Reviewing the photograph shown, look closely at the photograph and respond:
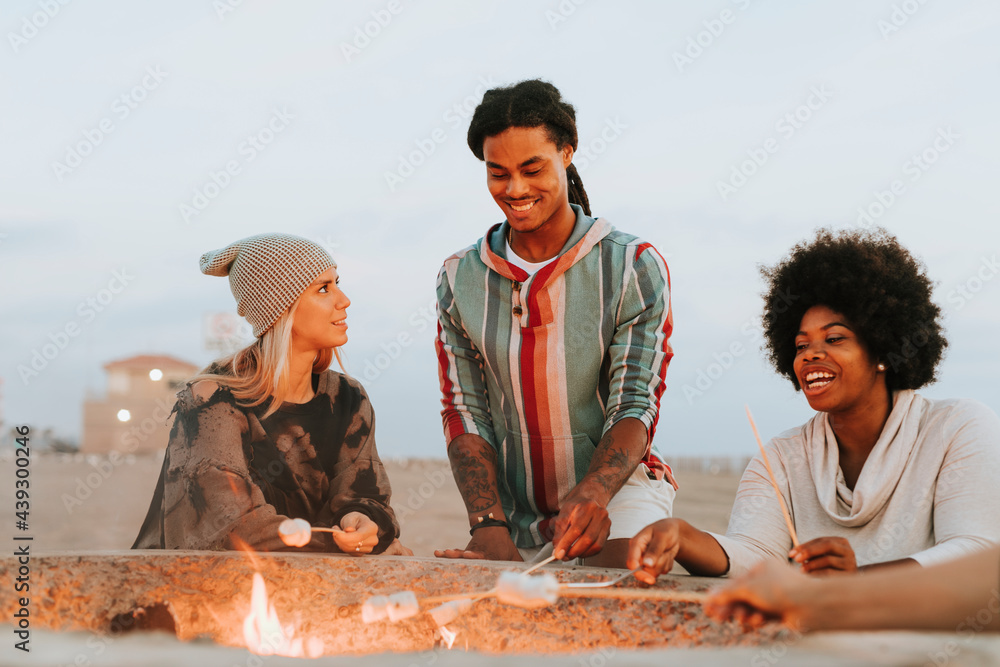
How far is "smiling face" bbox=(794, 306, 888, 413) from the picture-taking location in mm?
2576

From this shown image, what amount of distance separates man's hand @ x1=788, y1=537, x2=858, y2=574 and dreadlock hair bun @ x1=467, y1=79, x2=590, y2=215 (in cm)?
175

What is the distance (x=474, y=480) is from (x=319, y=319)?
869 millimetres

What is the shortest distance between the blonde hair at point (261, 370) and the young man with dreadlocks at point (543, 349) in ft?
2.14

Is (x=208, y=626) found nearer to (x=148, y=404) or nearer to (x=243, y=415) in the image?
(x=243, y=415)

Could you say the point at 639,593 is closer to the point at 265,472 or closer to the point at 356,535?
the point at 356,535

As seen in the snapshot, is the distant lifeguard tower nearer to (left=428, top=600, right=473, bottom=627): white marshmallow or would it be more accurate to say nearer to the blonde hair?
the blonde hair

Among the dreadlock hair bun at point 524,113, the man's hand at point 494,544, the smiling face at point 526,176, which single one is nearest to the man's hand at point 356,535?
the man's hand at point 494,544

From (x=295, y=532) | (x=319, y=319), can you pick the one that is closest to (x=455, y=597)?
(x=295, y=532)

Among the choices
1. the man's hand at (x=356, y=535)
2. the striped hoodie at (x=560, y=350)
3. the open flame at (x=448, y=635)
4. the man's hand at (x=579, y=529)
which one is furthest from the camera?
the striped hoodie at (x=560, y=350)

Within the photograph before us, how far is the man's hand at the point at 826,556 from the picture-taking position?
6.74ft

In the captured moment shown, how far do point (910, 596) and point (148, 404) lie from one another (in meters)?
38.0

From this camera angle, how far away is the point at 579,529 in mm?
2441

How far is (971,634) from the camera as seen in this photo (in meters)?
1.26

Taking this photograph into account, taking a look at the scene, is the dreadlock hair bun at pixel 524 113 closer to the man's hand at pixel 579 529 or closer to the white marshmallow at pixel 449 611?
the man's hand at pixel 579 529
